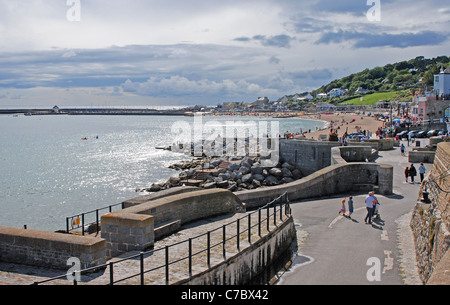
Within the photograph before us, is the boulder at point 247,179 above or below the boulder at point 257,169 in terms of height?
below

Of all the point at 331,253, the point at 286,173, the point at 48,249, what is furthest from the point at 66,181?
the point at 48,249

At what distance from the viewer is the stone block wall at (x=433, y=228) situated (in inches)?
320

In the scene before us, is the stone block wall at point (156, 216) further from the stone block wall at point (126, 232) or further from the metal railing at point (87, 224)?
the metal railing at point (87, 224)

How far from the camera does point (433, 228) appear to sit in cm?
946

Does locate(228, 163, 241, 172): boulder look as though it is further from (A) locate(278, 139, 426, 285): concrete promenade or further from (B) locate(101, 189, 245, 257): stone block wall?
(B) locate(101, 189, 245, 257): stone block wall

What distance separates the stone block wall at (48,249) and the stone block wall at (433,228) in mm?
5979

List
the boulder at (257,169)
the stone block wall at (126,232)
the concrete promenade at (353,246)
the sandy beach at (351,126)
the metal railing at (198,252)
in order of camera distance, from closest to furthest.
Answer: the metal railing at (198,252) → the stone block wall at (126,232) → the concrete promenade at (353,246) → the boulder at (257,169) → the sandy beach at (351,126)

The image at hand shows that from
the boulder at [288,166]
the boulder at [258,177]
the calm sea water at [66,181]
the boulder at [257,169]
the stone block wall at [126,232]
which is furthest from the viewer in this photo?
the boulder at [288,166]

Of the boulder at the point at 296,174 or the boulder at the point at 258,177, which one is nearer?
the boulder at the point at 258,177

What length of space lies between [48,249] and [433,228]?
8435 mm

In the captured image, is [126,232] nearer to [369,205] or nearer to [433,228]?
[433,228]

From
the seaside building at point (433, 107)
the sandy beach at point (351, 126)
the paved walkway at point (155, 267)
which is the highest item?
the seaside building at point (433, 107)

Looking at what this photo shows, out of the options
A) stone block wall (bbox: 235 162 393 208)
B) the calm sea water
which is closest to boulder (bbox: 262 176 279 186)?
stone block wall (bbox: 235 162 393 208)

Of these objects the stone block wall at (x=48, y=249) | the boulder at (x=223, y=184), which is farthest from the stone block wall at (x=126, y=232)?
the boulder at (x=223, y=184)
